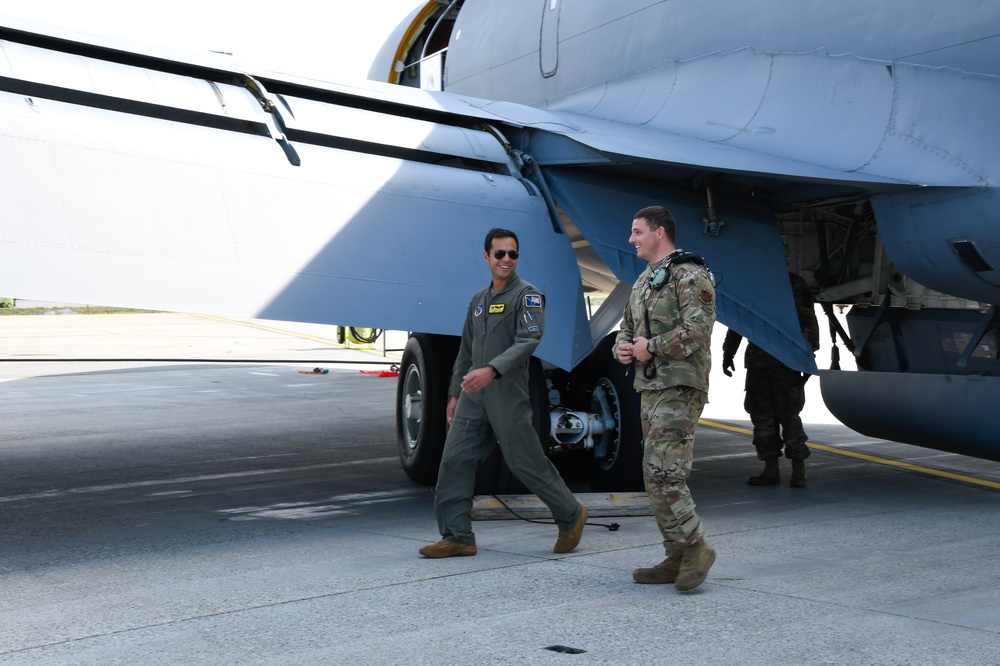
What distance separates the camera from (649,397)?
560 cm

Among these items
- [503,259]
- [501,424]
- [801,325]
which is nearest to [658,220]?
[503,259]

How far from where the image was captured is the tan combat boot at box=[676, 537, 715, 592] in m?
5.39

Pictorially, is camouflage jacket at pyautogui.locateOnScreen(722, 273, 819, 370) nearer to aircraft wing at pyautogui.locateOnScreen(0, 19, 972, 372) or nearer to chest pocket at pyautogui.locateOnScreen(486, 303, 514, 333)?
aircraft wing at pyautogui.locateOnScreen(0, 19, 972, 372)

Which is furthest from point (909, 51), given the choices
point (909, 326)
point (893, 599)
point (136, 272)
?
point (136, 272)

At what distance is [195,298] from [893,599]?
3.90 metres

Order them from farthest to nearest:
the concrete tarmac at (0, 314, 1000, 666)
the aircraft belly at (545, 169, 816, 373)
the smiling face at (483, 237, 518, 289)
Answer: the aircraft belly at (545, 169, 816, 373)
the smiling face at (483, 237, 518, 289)
the concrete tarmac at (0, 314, 1000, 666)

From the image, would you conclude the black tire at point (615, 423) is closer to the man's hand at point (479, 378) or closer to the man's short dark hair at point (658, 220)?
the man's hand at point (479, 378)

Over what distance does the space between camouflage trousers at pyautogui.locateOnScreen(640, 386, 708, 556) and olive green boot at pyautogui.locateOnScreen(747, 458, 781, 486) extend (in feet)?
12.4

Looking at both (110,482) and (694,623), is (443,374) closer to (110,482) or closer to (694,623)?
(110,482)

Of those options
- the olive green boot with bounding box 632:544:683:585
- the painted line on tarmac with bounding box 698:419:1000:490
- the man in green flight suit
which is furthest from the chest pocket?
the painted line on tarmac with bounding box 698:419:1000:490

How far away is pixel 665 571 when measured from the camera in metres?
5.60

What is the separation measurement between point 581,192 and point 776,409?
8.11 feet

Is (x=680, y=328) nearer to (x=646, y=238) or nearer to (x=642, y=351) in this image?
(x=642, y=351)

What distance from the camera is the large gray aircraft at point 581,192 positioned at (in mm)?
6395
